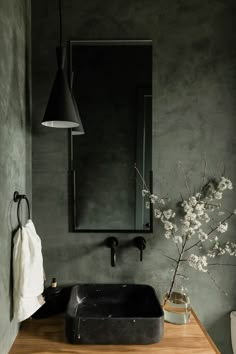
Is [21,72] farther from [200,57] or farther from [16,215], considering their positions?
[200,57]

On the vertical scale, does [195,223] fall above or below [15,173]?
below

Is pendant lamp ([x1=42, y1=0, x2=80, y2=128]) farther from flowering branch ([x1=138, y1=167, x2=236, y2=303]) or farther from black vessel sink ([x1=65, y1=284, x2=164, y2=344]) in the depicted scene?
black vessel sink ([x1=65, y1=284, x2=164, y2=344])

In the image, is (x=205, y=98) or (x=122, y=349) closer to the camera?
(x=122, y=349)

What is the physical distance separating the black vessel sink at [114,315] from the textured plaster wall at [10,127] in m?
0.30

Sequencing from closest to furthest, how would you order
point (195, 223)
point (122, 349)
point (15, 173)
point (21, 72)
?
1. point (122, 349)
2. point (15, 173)
3. point (21, 72)
4. point (195, 223)

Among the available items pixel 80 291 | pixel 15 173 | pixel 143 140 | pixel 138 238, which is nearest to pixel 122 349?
pixel 80 291

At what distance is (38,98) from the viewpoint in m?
1.75

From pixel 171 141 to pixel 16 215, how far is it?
941mm

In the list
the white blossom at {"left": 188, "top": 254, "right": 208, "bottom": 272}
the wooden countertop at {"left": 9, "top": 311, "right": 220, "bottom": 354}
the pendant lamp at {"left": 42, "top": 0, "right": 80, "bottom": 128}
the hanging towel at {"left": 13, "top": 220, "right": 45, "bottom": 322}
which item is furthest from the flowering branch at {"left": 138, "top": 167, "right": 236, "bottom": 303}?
the hanging towel at {"left": 13, "top": 220, "right": 45, "bottom": 322}

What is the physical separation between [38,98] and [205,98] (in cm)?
97

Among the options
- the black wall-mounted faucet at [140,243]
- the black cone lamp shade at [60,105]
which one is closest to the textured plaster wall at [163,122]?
the black wall-mounted faucet at [140,243]

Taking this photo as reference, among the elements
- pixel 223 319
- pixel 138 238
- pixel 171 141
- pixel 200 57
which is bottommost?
pixel 223 319

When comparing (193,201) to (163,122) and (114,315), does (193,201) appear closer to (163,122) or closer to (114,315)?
(163,122)

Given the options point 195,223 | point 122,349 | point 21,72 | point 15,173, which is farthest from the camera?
point 195,223
